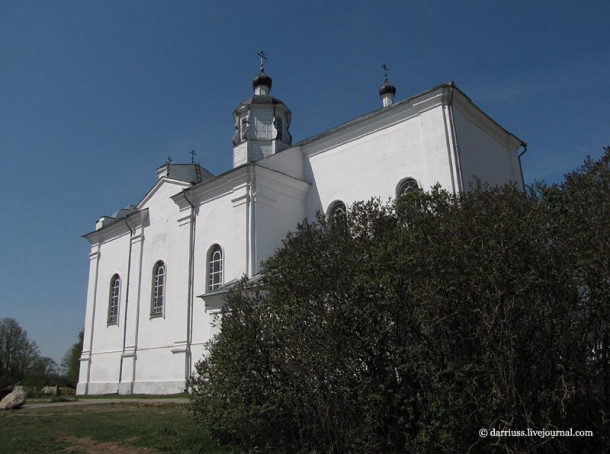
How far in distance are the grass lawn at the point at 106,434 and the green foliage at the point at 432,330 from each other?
0.92 metres

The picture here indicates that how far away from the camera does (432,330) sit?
234 inches

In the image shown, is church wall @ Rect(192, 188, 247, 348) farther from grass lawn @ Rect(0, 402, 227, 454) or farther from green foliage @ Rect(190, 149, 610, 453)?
green foliage @ Rect(190, 149, 610, 453)

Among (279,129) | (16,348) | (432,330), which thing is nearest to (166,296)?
(279,129)

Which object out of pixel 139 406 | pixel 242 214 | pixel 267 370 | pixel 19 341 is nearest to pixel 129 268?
pixel 242 214

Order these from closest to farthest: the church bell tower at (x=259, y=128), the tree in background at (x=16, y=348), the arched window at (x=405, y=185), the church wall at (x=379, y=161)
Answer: the church wall at (x=379, y=161)
the arched window at (x=405, y=185)
the church bell tower at (x=259, y=128)
the tree in background at (x=16, y=348)

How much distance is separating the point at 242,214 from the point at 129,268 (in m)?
8.86

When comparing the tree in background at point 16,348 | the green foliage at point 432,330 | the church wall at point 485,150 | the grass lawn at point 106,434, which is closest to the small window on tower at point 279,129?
the church wall at point 485,150

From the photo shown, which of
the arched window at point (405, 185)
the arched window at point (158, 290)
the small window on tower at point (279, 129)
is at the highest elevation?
the small window on tower at point (279, 129)

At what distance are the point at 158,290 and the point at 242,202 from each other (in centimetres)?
663

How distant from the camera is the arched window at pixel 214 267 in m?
19.1

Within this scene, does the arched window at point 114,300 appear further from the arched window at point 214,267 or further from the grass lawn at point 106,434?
the grass lawn at point 106,434

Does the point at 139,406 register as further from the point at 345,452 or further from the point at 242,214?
the point at 345,452

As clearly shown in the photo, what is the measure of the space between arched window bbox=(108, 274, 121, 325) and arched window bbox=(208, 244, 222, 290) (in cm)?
758

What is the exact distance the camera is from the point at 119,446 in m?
8.08
